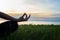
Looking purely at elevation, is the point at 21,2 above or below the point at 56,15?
above

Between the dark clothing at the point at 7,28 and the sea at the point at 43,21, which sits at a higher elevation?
the dark clothing at the point at 7,28

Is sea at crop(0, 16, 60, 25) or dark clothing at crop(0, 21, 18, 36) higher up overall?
dark clothing at crop(0, 21, 18, 36)

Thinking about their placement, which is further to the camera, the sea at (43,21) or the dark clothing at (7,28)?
the sea at (43,21)

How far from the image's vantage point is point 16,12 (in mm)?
3268

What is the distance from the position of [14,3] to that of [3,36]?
121 cm

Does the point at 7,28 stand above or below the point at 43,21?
above

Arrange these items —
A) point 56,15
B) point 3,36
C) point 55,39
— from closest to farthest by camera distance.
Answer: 1. point 55,39
2. point 3,36
3. point 56,15

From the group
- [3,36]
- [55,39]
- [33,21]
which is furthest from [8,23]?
[33,21]

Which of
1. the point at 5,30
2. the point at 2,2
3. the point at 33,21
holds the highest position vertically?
the point at 2,2

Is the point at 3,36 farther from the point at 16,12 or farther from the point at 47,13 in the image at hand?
the point at 47,13

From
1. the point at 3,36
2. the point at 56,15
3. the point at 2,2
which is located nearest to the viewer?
the point at 3,36

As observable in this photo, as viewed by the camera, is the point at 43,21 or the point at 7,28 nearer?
the point at 7,28

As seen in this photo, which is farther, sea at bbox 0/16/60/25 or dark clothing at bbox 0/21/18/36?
sea at bbox 0/16/60/25

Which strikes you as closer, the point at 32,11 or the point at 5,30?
the point at 5,30
